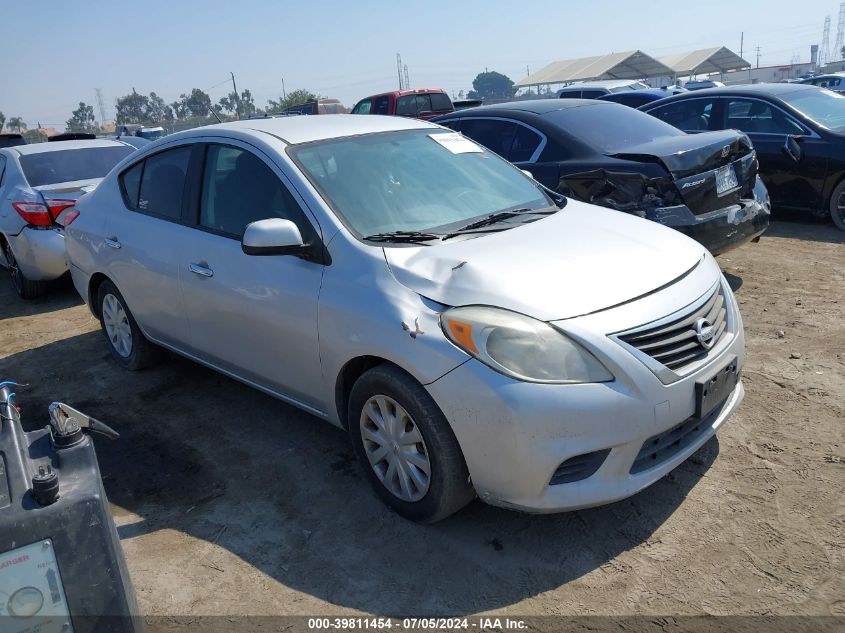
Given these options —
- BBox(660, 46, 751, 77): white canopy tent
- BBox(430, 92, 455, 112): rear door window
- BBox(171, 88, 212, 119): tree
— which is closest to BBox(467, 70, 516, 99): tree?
BBox(171, 88, 212, 119): tree

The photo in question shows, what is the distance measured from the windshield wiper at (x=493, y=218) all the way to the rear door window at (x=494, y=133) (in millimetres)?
2650

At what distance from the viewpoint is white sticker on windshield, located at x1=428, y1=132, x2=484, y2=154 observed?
4406 mm

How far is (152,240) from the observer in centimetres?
456

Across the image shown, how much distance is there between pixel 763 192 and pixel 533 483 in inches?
Result: 180

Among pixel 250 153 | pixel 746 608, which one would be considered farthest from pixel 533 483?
pixel 250 153

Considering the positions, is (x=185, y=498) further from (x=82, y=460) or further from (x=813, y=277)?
(x=813, y=277)

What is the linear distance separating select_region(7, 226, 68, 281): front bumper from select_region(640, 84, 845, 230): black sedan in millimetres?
7379

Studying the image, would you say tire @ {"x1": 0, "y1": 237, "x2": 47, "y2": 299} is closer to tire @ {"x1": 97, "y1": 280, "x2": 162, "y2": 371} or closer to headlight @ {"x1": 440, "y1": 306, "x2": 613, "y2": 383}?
tire @ {"x1": 97, "y1": 280, "x2": 162, "y2": 371}

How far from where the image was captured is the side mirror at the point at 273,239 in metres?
3.38

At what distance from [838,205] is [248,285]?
6807 mm

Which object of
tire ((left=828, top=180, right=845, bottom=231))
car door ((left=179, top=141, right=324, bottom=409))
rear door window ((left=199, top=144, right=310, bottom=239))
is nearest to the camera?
car door ((left=179, top=141, right=324, bottom=409))

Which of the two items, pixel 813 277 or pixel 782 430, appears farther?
pixel 813 277

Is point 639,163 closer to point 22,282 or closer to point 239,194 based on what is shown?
point 239,194

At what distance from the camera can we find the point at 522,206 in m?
4.12
